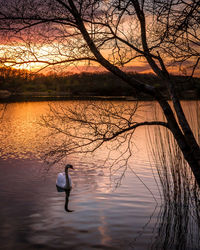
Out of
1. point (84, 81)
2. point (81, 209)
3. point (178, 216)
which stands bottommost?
point (81, 209)

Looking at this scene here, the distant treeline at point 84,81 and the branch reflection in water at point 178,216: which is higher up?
the distant treeline at point 84,81

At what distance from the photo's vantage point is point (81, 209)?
361 inches

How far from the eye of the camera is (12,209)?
9.13 meters

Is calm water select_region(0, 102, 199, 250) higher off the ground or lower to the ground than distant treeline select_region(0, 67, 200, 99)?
lower

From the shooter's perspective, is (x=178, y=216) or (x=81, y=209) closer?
(x=178, y=216)

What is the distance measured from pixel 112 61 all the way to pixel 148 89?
36.5 inches

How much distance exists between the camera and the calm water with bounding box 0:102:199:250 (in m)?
6.93

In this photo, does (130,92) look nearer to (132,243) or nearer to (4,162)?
(132,243)

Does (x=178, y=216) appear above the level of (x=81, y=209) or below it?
above

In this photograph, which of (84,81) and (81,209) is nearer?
(84,81)

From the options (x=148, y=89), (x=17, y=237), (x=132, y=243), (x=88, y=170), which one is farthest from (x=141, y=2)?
(x=88, y=170)

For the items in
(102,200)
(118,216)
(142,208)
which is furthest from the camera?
(102,200)

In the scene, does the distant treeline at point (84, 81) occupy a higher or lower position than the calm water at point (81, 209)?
higher

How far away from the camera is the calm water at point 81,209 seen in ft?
22.7
